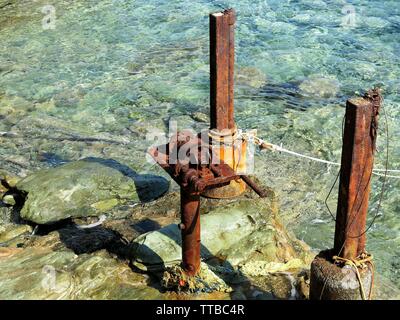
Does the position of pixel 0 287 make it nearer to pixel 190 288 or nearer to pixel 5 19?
pixel 190 288

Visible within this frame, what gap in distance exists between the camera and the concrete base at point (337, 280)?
452cm

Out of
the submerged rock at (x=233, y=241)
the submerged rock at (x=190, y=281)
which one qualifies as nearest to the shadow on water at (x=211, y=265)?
the submerged rock at (x=233, y=241)

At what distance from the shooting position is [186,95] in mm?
11336

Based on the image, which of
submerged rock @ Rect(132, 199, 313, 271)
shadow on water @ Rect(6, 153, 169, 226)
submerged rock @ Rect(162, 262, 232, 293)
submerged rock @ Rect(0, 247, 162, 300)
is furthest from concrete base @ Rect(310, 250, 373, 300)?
shadow on water @ Rect(6, 153, 169, 226)

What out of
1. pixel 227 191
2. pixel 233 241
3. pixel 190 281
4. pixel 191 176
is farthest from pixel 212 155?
pixel 227 191

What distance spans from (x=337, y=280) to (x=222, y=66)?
2778 mm

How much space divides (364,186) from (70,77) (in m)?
9.08

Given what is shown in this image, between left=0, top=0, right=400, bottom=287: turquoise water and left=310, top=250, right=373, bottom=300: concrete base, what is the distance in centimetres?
257

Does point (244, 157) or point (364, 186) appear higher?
point (364, 186)

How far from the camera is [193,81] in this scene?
11.9 m

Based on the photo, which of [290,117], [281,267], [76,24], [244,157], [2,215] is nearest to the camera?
[281,267]

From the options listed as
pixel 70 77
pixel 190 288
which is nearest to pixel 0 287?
pixel 190 288

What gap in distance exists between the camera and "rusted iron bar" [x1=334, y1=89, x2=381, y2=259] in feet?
13.3

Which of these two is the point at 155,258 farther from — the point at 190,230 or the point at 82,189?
the point at 82,189
